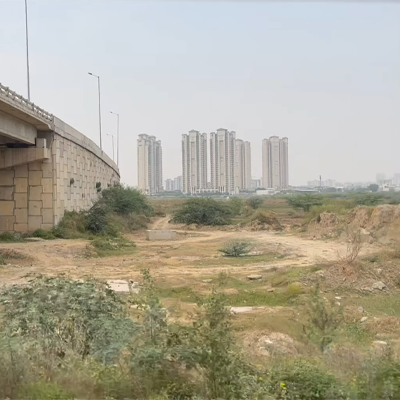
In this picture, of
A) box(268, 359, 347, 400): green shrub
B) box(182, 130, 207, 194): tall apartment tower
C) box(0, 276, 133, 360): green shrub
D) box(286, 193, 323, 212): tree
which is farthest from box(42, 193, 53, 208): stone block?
box(182, 130, 207, 194): tall apartment tower

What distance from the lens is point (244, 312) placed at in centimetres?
1159

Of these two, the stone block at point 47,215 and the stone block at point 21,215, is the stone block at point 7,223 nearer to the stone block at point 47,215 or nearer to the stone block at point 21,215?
the stone block at point 21,215

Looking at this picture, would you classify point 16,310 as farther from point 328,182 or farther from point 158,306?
point 328,182

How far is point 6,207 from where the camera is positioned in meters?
26.6

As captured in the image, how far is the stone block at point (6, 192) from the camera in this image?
26.4m

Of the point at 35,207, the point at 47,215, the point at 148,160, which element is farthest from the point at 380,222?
the point at 148,160

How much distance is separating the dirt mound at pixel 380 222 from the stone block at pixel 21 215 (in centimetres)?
1901

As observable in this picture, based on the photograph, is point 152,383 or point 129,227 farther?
point 129,227

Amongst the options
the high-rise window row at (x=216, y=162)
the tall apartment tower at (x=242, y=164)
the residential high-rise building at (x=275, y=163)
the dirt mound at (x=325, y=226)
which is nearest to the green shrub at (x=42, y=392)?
the dirt mound at (x=325, y=226)

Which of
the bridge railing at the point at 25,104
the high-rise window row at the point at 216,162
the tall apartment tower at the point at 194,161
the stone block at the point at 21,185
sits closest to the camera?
the bridge railing at the point at 25,104

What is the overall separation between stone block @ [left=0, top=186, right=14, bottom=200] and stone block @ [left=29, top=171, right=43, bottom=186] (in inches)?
42.3

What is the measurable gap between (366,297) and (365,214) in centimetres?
1891

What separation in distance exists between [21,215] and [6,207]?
888mm

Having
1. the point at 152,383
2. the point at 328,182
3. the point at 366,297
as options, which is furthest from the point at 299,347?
the point at 328,182
